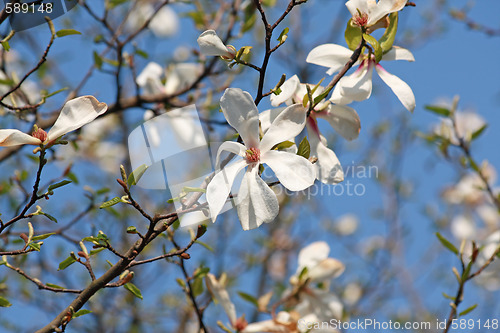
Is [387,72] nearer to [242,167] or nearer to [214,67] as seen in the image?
[242,167]

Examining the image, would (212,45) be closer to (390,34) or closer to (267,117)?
(267,117)

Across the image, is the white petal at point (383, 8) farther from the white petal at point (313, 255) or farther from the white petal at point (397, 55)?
the white petal at point (313, 255)

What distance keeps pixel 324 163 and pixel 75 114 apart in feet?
1.53

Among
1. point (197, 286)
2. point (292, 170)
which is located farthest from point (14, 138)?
Answer: point (197, 286)

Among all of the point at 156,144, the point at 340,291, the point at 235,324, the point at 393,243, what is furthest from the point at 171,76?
the point at 393,243

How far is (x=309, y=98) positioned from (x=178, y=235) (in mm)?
2006

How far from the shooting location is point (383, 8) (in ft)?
2.97

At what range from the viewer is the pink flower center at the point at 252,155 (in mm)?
839

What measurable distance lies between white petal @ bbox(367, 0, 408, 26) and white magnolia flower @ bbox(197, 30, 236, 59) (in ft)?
0.92

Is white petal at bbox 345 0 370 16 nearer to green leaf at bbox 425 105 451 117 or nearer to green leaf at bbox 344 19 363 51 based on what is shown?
green leaf at bbox 344 19 363 51

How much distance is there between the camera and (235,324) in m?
1.29

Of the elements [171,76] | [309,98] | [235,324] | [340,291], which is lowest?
[235,324]

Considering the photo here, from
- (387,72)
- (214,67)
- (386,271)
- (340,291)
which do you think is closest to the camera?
(387,72)

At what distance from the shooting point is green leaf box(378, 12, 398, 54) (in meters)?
0.92
